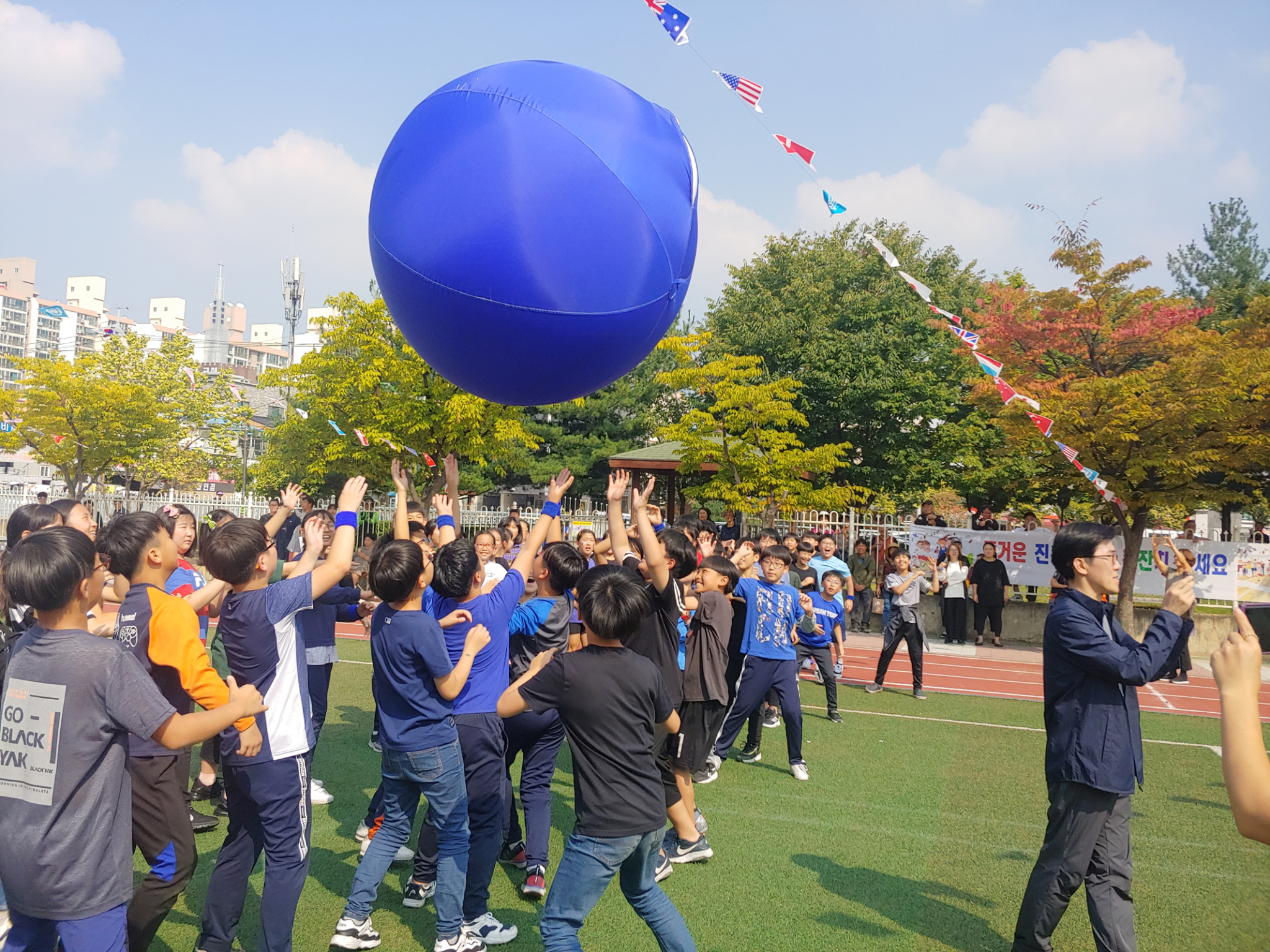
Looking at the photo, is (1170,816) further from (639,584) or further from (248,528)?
(248,528)

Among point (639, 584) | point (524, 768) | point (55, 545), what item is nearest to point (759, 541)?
point (524, 768)

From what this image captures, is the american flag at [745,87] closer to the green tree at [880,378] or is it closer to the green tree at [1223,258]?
the green tree at [880,378]

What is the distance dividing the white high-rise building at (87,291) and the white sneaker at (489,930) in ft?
672

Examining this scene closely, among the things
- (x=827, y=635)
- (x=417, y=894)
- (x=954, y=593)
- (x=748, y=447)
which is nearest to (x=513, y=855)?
(x=417, y=894)

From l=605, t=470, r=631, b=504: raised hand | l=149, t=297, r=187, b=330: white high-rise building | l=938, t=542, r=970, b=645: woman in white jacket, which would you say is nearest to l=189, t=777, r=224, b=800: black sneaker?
l=605, t=470, r=631, b=504: raised hand

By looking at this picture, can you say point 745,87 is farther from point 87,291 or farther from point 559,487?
point 87,291

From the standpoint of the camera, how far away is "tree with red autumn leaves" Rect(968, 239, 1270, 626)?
1394cm

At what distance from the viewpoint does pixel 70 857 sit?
2631mm

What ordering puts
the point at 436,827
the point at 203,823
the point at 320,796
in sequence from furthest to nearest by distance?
the point at 320,796 < the point at 203,823 < the point at 436,827

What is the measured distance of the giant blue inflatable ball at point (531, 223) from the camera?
3861 mm

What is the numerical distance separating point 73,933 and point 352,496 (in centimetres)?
192

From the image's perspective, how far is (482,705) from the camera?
439cm

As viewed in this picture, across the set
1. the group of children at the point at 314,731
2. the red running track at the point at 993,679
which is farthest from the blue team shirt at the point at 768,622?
the red running track at the point at 993,679

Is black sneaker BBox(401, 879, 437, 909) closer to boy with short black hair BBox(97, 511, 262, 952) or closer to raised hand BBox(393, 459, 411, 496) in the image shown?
boy with short black hair BBox(97, 511, 262, 952)
